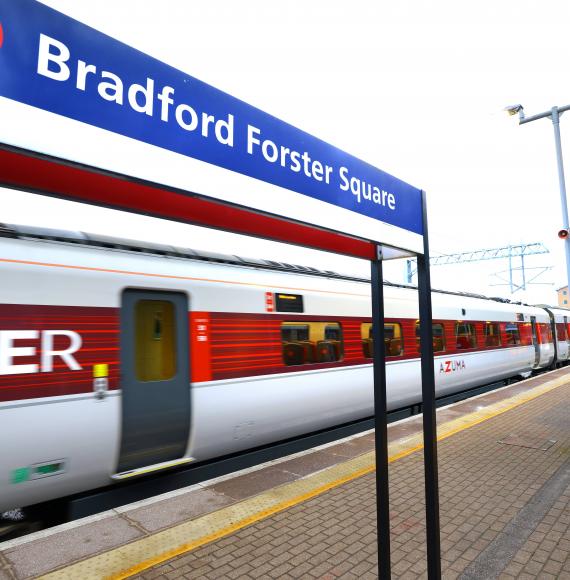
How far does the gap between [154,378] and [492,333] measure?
10.0 m

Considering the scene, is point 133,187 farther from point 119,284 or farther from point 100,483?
point 100,483

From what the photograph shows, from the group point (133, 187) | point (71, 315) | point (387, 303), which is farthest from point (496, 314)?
point (133, 187)

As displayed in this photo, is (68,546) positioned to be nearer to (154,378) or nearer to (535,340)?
(154,378)

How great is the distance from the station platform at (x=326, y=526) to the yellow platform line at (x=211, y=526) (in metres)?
0.01

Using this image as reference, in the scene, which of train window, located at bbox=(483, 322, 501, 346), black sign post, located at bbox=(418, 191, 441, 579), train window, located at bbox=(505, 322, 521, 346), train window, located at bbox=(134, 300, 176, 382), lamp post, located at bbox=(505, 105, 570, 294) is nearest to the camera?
black sign post, located at bbox=(418, 191, 441, 579)

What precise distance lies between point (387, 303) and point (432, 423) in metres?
5.43

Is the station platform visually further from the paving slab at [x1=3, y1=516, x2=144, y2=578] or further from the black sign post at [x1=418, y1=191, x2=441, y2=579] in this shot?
the black sign post at [x1=418, y1=191, x2=441, y2=579]

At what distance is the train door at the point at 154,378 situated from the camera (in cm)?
429

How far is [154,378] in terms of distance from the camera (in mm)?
4543

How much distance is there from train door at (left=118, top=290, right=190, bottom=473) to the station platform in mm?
492

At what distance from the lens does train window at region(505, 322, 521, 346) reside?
41.4ft

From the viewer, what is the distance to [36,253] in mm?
3844

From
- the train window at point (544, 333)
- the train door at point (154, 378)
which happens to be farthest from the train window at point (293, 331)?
the train window at point (544, 333)

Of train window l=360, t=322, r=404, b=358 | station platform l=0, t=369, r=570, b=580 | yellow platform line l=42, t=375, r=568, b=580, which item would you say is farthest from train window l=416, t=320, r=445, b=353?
yellow platform line l=42, t=375, r=568, b=580
